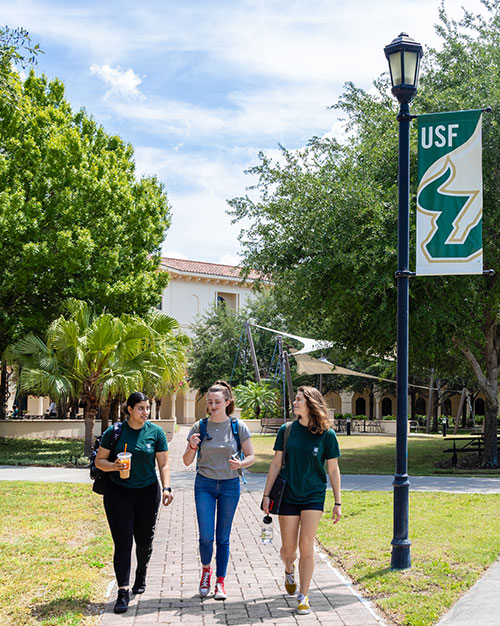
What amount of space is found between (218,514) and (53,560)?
7.74ft

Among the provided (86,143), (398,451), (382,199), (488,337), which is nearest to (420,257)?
(398,451)

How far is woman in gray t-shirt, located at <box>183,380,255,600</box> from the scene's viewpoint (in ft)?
20.1

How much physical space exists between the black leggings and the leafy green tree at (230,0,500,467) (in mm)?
10232

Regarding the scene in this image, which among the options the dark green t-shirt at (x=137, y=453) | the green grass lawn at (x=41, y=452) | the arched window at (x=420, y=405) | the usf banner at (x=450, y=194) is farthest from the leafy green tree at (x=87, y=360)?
the arched window at (x=420, y=405)

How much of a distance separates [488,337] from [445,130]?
13.0 metres

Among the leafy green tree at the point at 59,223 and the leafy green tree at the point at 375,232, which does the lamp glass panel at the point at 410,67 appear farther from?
the leafy green tree at the point at 59,223

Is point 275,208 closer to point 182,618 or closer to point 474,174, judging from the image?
point 474,174

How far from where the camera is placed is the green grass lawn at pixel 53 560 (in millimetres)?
5676

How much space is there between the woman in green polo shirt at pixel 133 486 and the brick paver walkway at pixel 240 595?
0.38 meters

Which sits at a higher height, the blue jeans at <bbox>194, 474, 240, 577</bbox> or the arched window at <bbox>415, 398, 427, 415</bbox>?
the blue jeans at <bbox>194, 474, 240, 577</bbox>

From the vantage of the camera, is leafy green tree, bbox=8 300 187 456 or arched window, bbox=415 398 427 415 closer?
leafy green tree, bbox=8 300 187 456

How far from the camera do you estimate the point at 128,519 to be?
589cm

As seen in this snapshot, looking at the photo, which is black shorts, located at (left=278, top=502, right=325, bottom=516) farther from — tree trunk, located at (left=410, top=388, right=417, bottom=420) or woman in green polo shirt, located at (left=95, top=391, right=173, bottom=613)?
tree trunk, located at (left=410, top=388, right=417, bottom=420)

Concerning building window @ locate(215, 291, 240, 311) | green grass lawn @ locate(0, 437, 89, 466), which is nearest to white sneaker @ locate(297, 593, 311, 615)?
green grass lawn @ locate(0, 437, 89, 466)
